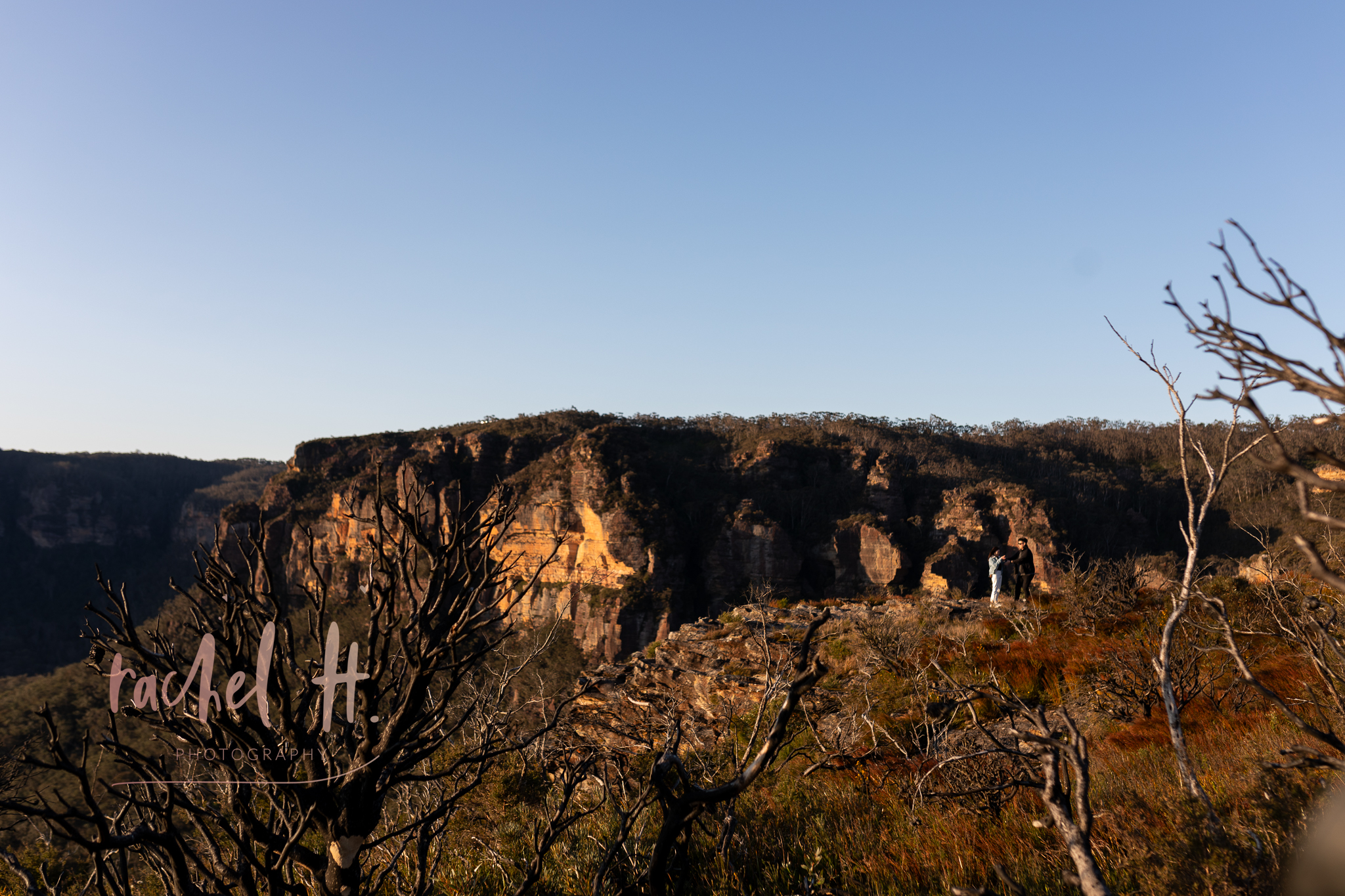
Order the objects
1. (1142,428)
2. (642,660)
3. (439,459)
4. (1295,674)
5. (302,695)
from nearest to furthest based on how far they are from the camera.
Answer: (302,695), (1295,674), (642,660), (439,459), (1142,428)

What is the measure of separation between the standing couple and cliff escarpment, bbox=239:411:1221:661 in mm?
45477

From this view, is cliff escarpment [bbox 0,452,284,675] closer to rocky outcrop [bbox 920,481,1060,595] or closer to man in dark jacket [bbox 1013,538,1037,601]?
rocky outcrop [bbox 920,481,1060,595]


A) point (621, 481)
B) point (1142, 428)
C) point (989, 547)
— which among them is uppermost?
point (1142, 428)

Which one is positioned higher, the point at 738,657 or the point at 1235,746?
the point at 1235,746

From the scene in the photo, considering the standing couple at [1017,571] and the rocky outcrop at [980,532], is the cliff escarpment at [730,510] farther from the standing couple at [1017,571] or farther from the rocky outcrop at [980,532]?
the standing couple at [1017,571]

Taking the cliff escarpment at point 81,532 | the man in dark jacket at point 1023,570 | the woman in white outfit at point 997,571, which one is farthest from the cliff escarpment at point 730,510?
the man in dark jacket at point 1023,570

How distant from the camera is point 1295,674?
7.08m

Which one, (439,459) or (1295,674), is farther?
(439,459)

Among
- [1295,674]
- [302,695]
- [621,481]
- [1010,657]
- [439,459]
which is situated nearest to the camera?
[302,695]

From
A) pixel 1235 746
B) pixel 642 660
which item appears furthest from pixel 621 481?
pixel 1235 746

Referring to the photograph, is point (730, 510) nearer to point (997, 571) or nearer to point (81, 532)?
point (997, 571)

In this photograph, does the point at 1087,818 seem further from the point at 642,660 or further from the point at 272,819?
the point at 642,660

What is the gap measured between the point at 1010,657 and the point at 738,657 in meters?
4.99

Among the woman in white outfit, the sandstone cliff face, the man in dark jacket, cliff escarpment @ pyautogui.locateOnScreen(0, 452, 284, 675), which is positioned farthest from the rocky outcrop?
cliff escarpment @ pyautogui.locateOnScreen(0, 452, 284, 675)
